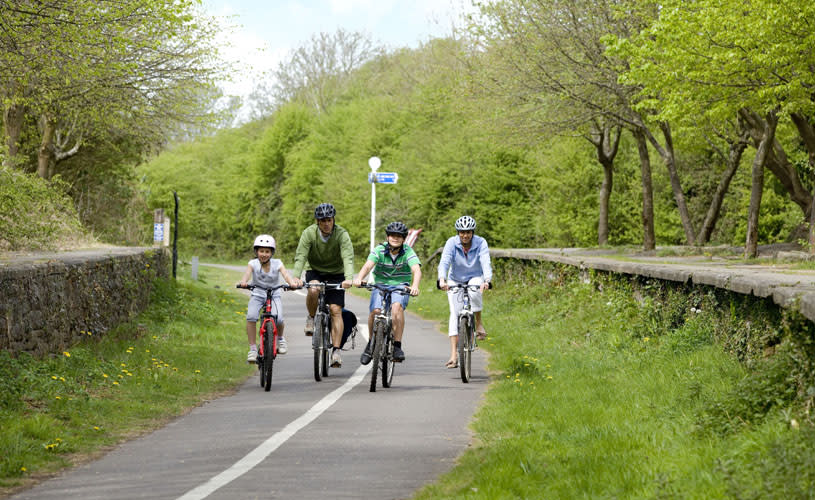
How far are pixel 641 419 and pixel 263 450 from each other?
9.93 ft

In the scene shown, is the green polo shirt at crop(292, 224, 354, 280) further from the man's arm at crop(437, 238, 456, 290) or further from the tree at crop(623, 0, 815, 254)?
the tree at crop(623, 0, 815, 254)

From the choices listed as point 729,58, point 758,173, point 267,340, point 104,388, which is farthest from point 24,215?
point 758,173

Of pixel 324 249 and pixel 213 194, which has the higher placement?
pixel 213 194

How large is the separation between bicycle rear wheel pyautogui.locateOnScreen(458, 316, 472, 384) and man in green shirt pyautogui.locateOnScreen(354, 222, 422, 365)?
672mm

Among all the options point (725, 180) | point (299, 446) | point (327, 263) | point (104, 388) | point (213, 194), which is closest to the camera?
point (299, 446)

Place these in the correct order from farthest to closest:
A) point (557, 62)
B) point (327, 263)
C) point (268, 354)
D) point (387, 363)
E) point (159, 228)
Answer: point (159, 228) < point (557, 62) < point (327, 263) < point (387, 363) < point (268, 354)

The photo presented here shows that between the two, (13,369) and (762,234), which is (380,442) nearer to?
(13,369)

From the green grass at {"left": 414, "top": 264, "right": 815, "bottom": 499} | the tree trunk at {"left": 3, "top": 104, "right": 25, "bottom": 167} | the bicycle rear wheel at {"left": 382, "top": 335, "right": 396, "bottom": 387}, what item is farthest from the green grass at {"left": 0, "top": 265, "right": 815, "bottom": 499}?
the tree trunk at {"left": 3, "top": 104, "right": 25, "bottom": 167}

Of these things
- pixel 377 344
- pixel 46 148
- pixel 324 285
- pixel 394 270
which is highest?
pixel 46 148

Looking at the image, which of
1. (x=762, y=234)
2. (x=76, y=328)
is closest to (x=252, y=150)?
(x=762, y=234)

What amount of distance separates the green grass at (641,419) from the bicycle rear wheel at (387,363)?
119 centimetres

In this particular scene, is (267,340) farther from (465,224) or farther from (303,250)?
(465,224)

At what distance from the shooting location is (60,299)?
1219cm

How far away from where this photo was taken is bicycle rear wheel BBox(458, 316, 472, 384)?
11.8 m
